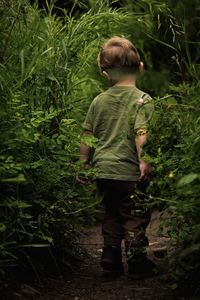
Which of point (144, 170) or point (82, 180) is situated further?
point (82, 180)

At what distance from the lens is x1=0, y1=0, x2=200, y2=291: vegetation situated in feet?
10.4

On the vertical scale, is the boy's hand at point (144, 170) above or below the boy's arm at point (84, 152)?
above

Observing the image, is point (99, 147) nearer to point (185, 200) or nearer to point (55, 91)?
point (55, 91)

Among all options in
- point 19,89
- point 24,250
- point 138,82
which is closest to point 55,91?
point 19,89

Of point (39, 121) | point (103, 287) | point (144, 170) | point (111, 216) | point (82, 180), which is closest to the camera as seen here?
point (39, 121)

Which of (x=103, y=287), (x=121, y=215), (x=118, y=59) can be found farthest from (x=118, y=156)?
(x=103, y=287)

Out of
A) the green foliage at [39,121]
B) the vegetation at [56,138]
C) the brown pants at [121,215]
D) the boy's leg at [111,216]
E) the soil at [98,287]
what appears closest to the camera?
the vegetation at [56,138]

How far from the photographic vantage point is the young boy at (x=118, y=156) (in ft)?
13.9

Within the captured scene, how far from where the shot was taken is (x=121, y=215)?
440 centimetres

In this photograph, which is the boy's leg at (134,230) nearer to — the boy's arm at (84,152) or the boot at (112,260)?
the boot at (112,260)

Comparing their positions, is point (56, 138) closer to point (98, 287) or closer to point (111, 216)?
point (111, 216)

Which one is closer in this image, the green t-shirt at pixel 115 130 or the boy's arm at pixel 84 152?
the green t-shirt at pixel 115 130

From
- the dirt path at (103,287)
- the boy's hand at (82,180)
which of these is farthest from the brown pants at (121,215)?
the dirt path at (103,287)

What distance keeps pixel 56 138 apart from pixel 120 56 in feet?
2.65
